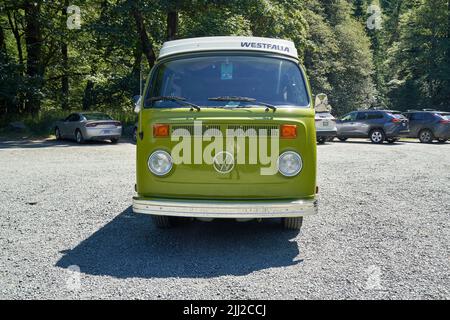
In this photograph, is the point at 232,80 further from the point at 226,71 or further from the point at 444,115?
the point at 444,115

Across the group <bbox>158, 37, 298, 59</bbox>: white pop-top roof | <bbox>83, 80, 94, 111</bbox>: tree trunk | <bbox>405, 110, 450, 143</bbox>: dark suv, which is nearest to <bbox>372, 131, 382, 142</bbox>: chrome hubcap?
<bbox>405, 110, 450, 143</bbox>: dark suv

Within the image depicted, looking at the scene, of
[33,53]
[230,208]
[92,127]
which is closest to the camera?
[230,208]

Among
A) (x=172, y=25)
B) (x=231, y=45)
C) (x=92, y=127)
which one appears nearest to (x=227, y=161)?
(x=231, y=45)

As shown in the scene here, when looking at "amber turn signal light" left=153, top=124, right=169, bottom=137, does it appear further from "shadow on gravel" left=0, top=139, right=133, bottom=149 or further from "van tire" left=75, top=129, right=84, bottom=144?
"van tire" left=75, top=129, right=84, bottom=144

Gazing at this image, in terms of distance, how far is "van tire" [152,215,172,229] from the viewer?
5448mm

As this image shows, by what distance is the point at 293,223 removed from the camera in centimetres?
545

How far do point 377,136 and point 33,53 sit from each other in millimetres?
19515

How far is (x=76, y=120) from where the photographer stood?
18812 millimetres

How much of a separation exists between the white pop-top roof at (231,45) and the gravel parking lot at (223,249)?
2.38 m

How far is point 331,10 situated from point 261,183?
46505 millimetres

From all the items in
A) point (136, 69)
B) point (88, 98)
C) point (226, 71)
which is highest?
point (136, 69)

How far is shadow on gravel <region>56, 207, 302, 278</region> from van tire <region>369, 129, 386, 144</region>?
1582cm

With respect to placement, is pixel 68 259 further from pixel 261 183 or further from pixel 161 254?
pixel 261 183
